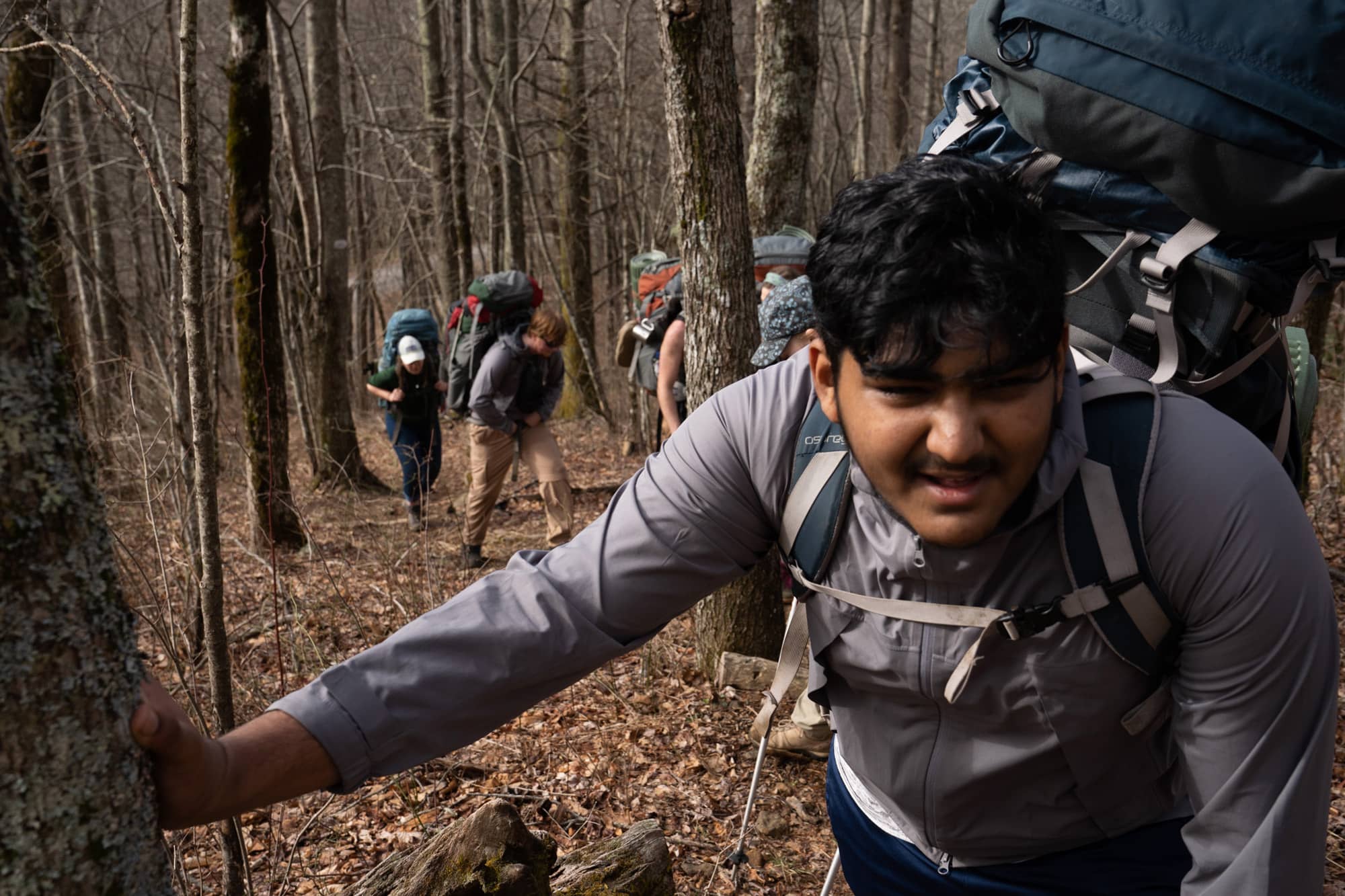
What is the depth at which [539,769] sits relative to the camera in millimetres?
4082

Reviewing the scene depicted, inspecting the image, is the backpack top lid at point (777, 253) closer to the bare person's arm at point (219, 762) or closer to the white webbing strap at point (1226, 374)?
the white webbing strap at point (1226, 374)

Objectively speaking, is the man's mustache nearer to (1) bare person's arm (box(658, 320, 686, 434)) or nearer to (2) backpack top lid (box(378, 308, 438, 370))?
(1) bare person's arm (box(658, 320, 686, 434))

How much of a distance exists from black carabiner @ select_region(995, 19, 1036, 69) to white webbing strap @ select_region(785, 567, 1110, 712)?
926 millimetres

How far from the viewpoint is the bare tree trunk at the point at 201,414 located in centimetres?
253

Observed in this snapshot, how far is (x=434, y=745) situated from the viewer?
1.58 meters

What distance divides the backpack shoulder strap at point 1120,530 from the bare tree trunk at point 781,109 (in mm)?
5386

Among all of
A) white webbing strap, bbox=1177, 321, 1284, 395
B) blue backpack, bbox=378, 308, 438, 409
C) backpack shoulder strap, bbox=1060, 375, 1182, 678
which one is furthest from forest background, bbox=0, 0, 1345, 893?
white webbing strap, bbox=1177, 321, 1284, 395

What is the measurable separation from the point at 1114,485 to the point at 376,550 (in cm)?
486

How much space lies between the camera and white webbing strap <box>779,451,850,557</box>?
1701 millimetres

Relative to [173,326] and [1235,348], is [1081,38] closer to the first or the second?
[1235,348]

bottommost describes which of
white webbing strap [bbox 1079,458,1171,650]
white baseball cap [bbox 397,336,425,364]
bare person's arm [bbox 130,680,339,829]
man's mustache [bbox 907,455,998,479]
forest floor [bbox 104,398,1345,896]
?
forest floor [bbox 104,398,1345,896]

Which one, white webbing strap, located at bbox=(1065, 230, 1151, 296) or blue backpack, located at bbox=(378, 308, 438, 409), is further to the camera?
blue backpack, located at bbox=(378, 308, 438, 409)

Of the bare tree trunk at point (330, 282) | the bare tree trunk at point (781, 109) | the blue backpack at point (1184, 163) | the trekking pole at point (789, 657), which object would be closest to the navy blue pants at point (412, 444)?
the bare tree trunk at point (330, 282)

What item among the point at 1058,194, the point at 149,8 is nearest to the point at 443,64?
the point at 149,8
